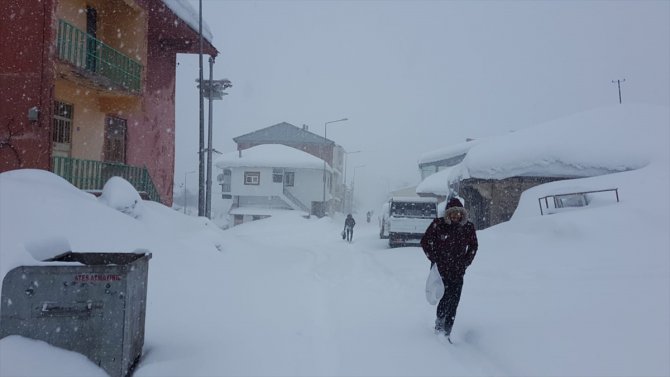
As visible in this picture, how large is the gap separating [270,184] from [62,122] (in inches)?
1370

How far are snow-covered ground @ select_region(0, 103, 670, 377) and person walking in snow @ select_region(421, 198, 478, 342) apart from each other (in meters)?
0.36

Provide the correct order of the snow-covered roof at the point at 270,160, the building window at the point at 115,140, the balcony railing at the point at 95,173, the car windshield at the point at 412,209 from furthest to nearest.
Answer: the snow-covered roof at the point at 270,160 < the car windshield at the point at 412,209 < the building window at the point at 115,140 < the balcony railing at the point at 95,173

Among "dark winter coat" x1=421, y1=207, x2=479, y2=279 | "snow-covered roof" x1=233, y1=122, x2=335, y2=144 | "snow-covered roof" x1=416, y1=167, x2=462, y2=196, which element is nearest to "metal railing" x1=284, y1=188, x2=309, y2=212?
"snow-covered roof" x1=416, y1=167, x2=462, y2=196

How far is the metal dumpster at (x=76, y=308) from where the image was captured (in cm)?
387

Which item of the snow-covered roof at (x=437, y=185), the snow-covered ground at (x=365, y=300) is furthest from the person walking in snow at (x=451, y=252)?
the snow-covered roof at (x=437, y=185)

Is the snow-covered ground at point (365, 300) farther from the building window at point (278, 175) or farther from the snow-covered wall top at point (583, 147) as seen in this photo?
the building window at point (278, 175)

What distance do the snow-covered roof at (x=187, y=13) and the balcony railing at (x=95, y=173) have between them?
6.28 m

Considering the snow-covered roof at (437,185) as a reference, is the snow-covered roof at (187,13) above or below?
above

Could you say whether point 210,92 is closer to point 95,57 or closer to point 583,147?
point 95,57

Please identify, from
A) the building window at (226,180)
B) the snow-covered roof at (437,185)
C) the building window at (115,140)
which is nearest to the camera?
the building window at (115,140)

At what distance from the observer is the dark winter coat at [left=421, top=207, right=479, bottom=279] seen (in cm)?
599

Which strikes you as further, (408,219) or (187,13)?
(408,219)

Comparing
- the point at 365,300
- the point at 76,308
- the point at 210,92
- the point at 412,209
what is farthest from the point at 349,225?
the point at 76,308

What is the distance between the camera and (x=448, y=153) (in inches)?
2148
